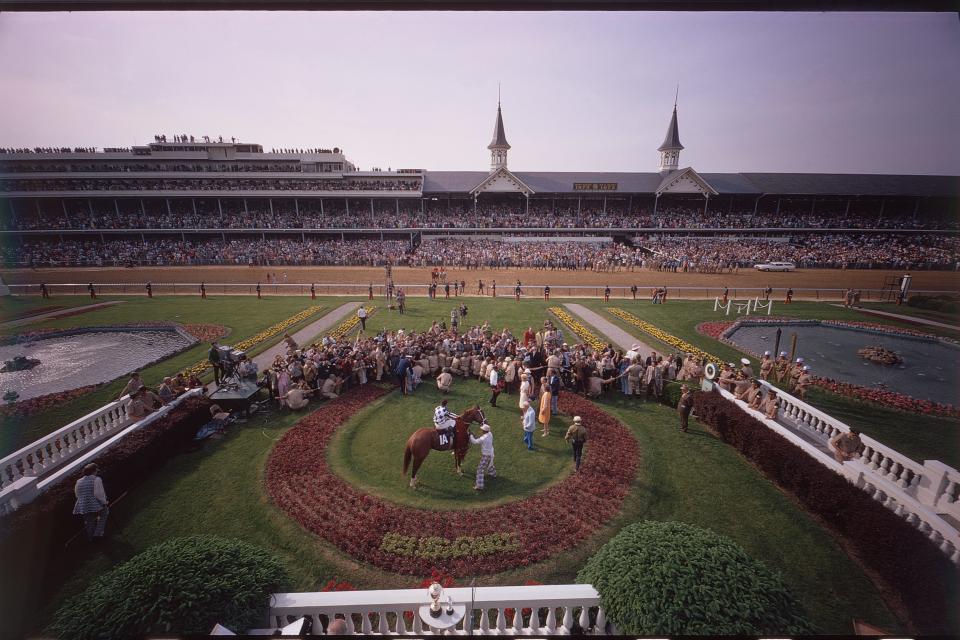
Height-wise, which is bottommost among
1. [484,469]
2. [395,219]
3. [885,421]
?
[885,421]

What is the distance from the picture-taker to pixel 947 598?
18.9 ft

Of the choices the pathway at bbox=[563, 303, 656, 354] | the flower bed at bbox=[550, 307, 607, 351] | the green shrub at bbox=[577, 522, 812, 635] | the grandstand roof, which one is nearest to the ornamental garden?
the green shrub at bbox=[577, 522, 812, 635]

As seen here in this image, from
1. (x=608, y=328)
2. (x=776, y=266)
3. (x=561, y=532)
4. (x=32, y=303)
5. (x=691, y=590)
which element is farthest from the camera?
(x=776, y=266)

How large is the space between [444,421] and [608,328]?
15.9 m

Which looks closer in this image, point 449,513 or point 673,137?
point 449,513

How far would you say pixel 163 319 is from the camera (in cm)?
2502

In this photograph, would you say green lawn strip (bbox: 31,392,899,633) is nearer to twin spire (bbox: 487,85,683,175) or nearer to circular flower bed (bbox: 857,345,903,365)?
circular flower bed (bbox: 857,345,903,365)

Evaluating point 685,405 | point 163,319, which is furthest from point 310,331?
point 685,405

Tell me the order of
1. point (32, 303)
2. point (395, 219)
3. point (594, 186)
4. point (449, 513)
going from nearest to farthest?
point (449, 513) → point (32, 303) → point (395, 219) → point (594, 186)

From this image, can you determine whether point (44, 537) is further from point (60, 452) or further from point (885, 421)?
point (885, 421)

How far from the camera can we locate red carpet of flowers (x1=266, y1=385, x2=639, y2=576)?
7.64 meters

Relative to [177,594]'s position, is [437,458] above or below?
below

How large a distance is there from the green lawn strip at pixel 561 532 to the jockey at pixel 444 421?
1309 mm

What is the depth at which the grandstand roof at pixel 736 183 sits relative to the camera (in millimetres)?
55844
